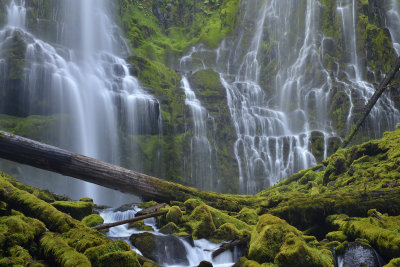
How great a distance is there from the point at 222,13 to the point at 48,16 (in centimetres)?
1879

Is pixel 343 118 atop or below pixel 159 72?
below

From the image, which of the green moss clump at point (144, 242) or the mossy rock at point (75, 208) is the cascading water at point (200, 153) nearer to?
the mossy rock at point (75, 208)

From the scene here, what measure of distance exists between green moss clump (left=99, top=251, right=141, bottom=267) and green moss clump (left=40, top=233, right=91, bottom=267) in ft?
1.03

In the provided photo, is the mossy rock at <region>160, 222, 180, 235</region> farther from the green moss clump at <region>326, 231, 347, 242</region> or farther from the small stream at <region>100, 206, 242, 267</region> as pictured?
the green moss clump at <region>326, 231, 347, 242</region>

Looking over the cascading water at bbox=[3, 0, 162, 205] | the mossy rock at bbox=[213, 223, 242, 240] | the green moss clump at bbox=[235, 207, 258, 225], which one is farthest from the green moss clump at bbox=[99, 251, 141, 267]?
the cascading water at bbox=[3, 0, 162, 205]

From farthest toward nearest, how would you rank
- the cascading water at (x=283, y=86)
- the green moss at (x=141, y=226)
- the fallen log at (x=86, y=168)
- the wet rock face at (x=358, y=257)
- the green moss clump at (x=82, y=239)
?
the cascading water at (x=283, y=86) → the green moss at (x=141, y=226) → the fallen log at (x=86, y=168) → the wet rock face at (x=358, y=257) → the green moss clump at (x=82, y=239)

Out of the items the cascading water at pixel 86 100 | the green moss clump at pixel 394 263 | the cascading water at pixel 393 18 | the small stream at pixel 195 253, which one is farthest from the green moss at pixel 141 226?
the cascading water at pixel 393 18

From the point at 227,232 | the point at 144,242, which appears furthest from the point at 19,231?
the point at 227,232

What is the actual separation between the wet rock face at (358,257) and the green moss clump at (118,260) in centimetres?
353

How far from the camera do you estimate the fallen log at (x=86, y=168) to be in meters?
6.81

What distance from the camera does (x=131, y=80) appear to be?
2344 centimetres

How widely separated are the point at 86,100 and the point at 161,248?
17.2 m

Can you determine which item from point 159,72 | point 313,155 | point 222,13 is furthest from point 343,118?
point 222,13

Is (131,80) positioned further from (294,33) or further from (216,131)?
(294,33)
